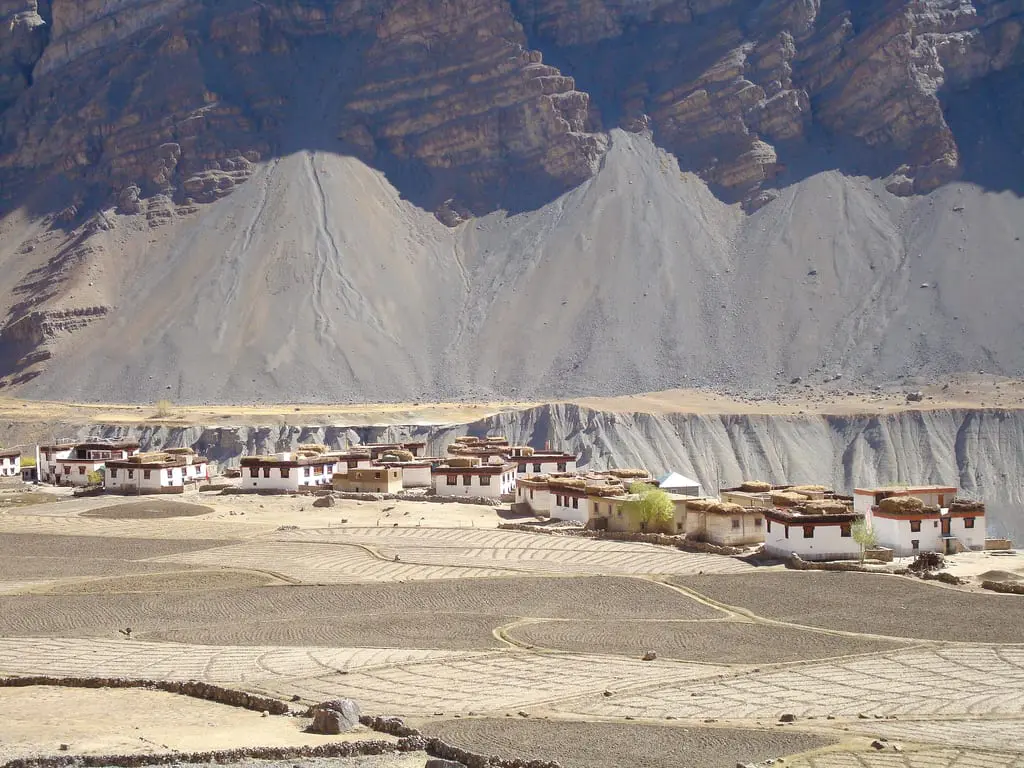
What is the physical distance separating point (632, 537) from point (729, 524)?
462 cm

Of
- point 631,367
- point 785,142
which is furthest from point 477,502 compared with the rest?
point 785,142

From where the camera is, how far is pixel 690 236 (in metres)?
125

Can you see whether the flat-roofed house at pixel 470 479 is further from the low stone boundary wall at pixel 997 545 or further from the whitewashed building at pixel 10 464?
the whitewashed building at pixel 10 464

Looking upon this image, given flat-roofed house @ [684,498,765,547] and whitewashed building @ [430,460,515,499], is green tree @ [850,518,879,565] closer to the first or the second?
flat-roofed house @ [684,498,765,547]

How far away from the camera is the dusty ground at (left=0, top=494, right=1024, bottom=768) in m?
24.9

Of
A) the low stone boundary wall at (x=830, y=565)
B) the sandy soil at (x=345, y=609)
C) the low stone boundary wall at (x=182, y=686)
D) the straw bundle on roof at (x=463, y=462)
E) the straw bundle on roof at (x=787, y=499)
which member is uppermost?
the straw bundle on roof at (x=463, y=462)

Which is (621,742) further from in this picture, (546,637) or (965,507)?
(965,507)

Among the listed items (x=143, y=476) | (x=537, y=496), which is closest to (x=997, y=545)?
(x=537, y=496)

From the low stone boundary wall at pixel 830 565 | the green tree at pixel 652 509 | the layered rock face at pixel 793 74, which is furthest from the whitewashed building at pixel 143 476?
the layered rock face at pixel 793 74

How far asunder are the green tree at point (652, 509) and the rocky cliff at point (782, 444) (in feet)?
88.1

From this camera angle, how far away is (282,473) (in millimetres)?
73812

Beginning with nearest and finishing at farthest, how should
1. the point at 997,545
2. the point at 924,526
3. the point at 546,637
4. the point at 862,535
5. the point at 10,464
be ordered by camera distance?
the point at 546,637 < the point at 862,535 < the point at 924,526 < the point at 997,545 < the point at 10,464

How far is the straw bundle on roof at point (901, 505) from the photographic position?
48000 mm

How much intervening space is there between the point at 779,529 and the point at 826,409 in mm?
44194
